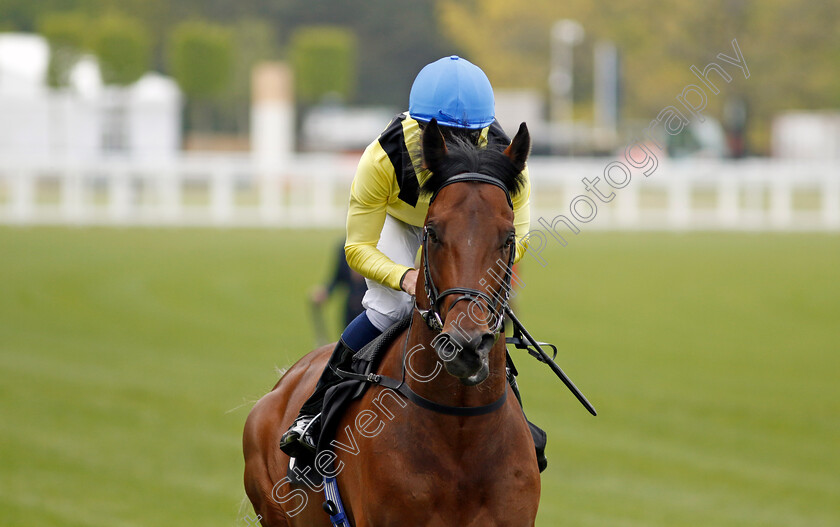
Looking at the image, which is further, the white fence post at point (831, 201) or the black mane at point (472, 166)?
the white fence post at point (831, 201)

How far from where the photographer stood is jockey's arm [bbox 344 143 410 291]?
4277mm

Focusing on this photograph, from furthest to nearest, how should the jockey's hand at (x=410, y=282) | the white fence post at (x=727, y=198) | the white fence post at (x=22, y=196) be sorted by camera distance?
the white fence post at (x=727, y=198) → the white fence post at (x=22, y=196) → the jockey's hand at (x=410, y=282)

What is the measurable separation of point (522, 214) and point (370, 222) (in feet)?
1.79

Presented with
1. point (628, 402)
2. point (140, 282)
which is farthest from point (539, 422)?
point (140, 282)

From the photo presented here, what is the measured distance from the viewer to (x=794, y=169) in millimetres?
29328

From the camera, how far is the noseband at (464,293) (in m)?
3.62

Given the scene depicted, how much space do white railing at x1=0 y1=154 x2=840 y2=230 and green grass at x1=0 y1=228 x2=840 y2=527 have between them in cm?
395

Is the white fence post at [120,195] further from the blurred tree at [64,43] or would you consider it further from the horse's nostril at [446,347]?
the horse's nostril at [446,347]

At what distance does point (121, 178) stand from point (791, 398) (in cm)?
1853

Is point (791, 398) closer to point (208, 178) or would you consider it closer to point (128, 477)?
point (128, 477)

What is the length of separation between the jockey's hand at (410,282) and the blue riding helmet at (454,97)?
0.54 meters

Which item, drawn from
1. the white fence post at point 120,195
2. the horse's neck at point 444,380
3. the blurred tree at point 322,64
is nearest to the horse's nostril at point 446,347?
the horse's neck at point 444,380

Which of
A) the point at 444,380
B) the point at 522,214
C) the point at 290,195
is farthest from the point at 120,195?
the point at 444,380

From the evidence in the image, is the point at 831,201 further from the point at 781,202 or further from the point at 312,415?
the point at 312,415
